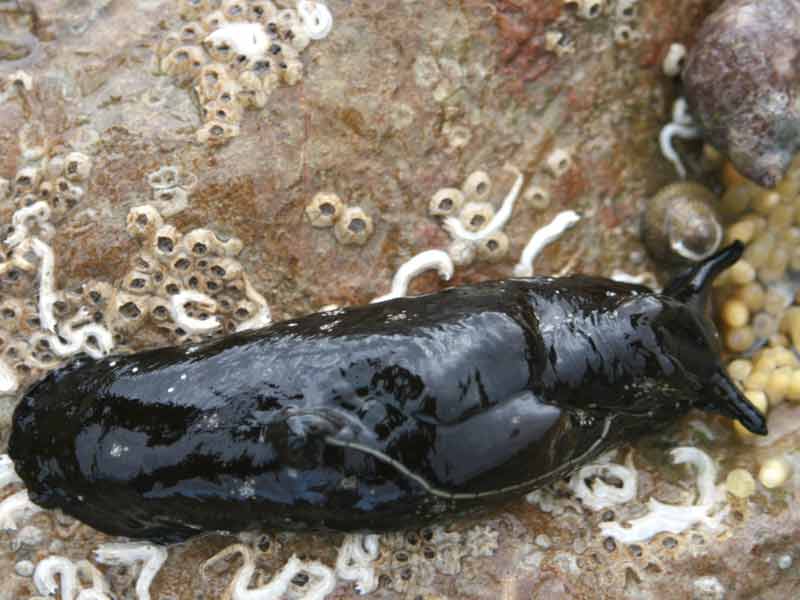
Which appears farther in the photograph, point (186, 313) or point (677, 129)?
point (677, 129)

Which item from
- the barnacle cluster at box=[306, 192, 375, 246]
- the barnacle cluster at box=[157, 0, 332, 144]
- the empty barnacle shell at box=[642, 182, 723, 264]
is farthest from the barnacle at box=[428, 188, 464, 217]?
the empty barnacle shell at box=[642, 182, 723, 264]

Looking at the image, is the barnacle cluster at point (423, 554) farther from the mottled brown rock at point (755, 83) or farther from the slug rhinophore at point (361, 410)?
the mottled brown rock at point (755, 83)

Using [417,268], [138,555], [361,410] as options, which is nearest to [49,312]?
[138,555]

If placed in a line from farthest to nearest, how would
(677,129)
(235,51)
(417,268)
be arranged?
(677,129) < (417,268) < (235,51)

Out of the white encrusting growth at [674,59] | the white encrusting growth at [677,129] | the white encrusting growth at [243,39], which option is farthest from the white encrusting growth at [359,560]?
the white encrusting growth at [674,59]

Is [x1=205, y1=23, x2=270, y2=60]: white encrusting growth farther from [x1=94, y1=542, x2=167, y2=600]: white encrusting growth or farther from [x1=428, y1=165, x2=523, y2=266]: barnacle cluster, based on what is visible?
[x1=94, y1=542, x2=167, y2=600]: white encrusting growth

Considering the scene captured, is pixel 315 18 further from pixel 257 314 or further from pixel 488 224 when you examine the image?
pixel 257 314
